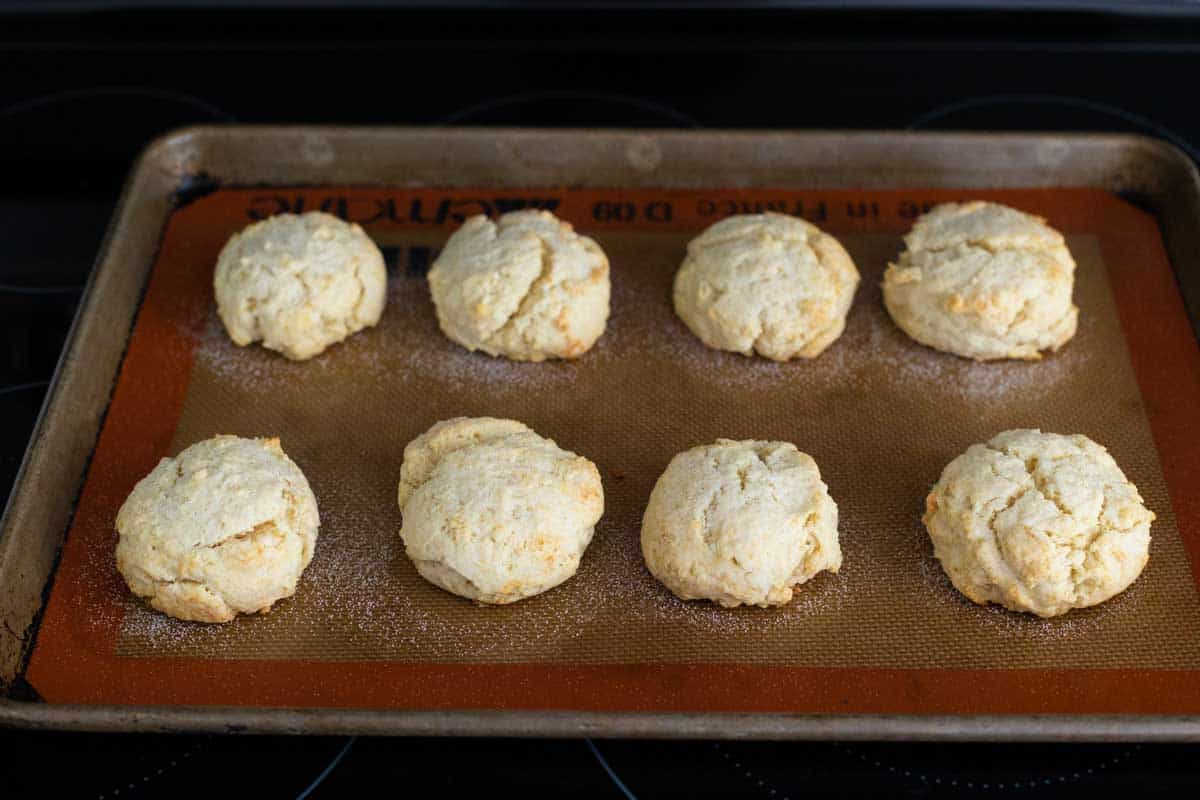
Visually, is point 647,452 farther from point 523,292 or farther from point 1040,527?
point 1040,527

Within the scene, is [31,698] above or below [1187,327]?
below

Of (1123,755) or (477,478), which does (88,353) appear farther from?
(1123,755)

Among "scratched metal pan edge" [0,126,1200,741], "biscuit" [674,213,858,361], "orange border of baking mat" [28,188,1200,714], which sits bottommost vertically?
"orange border of baking mat" [28,188,1200,714]

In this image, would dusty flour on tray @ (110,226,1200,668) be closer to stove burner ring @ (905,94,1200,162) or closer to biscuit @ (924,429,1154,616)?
biscuit @ (924,429,1154,616)

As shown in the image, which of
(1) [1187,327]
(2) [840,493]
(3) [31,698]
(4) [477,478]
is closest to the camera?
(3) [31,698]

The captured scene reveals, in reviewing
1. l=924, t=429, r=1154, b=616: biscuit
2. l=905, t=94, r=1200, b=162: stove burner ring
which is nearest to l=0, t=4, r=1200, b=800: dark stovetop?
l=905, t=94, r=1200, b=162: stove burner ring

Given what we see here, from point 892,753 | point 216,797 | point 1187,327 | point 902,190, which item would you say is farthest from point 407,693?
point 1187,327

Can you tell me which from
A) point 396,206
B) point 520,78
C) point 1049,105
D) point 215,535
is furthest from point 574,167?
point 1049,105
